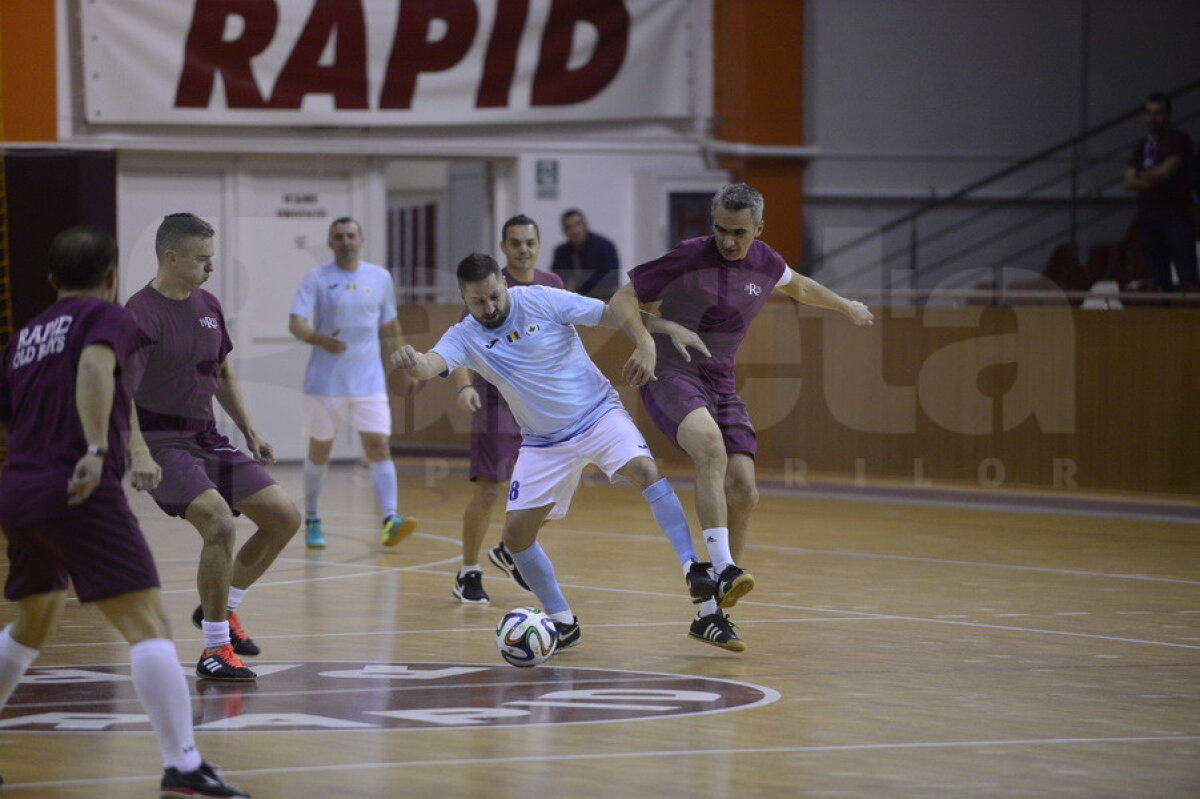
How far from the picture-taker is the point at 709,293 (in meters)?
8.36

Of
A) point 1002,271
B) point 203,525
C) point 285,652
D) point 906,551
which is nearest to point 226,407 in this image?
point 203,525

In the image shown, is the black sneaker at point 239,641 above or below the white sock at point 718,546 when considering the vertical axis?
below

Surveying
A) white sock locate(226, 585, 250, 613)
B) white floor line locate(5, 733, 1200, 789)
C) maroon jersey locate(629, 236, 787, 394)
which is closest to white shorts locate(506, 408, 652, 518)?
maroon jersey locate(629, 236, 787, 394)

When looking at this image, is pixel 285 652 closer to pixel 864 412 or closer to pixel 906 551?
pixel 906 551

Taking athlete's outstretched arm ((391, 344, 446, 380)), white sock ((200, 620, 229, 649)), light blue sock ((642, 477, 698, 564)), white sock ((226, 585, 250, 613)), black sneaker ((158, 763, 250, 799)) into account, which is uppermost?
athlete's outstretched arm ((391, 344, 446, 380))

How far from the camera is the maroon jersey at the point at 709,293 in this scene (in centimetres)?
827

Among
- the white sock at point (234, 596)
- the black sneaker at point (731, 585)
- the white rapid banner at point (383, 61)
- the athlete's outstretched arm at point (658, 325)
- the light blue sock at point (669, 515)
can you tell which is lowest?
the white sock at point (234, 596)

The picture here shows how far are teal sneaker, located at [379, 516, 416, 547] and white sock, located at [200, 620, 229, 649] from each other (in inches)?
173

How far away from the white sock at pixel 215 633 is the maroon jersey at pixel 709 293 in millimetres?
2572

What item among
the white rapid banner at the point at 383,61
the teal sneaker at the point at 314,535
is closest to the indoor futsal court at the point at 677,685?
the teal sneaker at the point at 314,535

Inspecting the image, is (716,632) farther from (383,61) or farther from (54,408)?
(383,61)

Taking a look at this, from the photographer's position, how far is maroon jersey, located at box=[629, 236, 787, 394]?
8273mm

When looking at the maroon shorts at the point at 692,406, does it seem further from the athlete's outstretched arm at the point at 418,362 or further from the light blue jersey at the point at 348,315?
the light blue jersey at the point at 348,315

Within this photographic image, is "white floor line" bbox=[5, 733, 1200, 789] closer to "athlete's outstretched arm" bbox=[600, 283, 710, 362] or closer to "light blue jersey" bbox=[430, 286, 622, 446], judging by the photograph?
"light blue jersey" bbox=[430, 286, 622, 446]
